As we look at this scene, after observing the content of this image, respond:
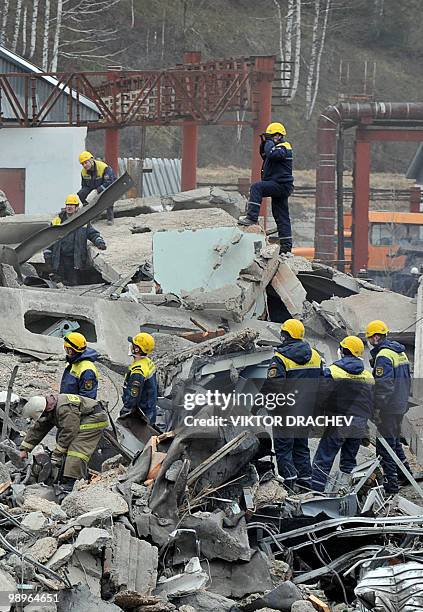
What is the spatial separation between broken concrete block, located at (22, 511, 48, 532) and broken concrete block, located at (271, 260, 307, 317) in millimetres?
6980

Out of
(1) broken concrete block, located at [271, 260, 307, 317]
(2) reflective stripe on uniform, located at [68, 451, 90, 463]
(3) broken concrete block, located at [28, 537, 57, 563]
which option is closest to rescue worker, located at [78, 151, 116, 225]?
(1) broken concrete block, located at [271, 260, 307, 317]

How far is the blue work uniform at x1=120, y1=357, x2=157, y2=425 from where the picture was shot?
36.8 feet

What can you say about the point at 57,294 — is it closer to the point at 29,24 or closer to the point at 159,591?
the point at 159,591

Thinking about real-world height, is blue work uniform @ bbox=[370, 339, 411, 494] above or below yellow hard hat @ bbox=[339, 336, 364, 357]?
below

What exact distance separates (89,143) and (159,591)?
3254 centimetres

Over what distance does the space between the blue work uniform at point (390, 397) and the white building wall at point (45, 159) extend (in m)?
17.7

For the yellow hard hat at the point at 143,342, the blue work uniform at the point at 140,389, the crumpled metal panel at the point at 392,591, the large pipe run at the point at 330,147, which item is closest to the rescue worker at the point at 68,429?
the blue work uniform at the point at 140,389

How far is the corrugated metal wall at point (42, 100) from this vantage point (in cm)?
2839

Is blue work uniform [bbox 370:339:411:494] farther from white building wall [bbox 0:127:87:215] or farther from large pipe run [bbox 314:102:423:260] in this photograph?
white building wall [bbox 0:127:87:215]

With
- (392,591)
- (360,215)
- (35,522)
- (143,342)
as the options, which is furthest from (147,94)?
(392,591)

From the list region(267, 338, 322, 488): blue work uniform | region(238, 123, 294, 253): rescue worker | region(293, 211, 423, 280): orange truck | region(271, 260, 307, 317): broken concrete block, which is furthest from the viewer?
region(293, 211, 423, 280): orange truck

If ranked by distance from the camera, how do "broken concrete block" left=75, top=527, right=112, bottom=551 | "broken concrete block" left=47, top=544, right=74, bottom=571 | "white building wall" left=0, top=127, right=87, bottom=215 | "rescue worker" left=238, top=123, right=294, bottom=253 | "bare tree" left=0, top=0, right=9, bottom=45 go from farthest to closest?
"bare tree" left=0, top=0, right=9, bottom=45
"white building wall" left=0, top=127, right=87, bottom=215
"rescue worker" left=238, top=123, right=294, bottom=253
"broken concrete block" left=75, top=527, right=112, bottom=551
"broken concrete block" left=47, top=544, right=74, bottom=571

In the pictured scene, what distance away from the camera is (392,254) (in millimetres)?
30031

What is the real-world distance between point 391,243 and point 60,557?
23.0 meters
